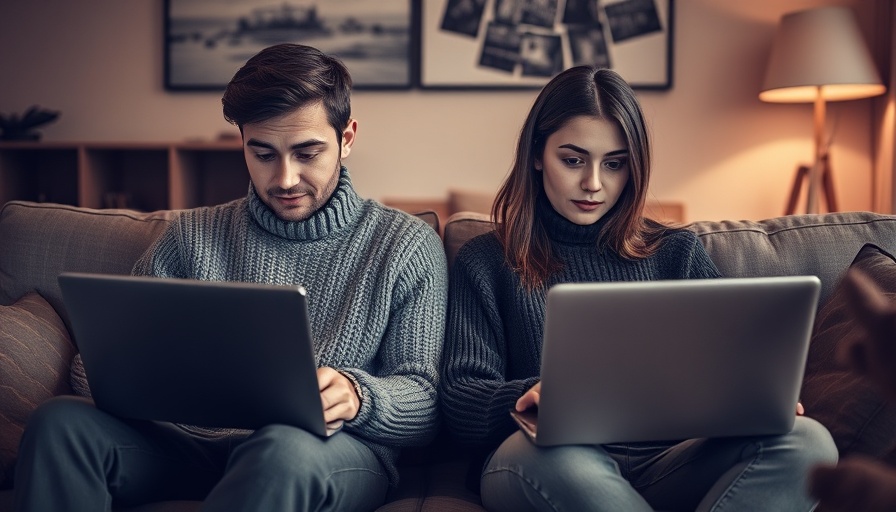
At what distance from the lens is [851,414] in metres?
1.18

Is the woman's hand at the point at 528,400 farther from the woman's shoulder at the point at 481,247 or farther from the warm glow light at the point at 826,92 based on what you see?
the warm glow light at the point at 826,92

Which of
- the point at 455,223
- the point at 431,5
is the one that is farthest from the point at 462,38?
the point at 455,223

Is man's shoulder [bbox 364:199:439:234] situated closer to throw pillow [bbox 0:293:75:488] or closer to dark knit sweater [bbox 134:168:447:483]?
dark knit sweater [bbox 134:168:447:483]

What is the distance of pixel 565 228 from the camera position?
4.77ft

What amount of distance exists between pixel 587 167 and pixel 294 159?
495 mm

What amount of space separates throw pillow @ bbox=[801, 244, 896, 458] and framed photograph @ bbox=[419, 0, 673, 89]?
193cm

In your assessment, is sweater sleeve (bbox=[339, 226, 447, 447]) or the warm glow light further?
the warm glow light

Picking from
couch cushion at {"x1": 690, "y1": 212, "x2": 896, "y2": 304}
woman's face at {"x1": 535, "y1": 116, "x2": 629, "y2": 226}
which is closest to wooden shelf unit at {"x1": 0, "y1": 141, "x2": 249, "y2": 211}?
woman's face at {"x1": 535, "y1": 116, "x2": 629, "y2": 226}

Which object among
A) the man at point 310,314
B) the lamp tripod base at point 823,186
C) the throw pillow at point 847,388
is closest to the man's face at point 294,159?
the man at point 310,314

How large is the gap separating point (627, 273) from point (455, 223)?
1.18 feet

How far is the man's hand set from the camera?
1.12 metres

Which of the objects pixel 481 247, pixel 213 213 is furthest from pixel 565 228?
pixel 213 213

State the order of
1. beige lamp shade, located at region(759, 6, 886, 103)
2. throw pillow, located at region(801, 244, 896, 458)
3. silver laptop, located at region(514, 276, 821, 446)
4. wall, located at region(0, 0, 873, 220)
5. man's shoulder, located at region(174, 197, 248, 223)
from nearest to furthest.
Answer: silver laptop, located at region(514, 276, 821, 446) → throw pillow, located at region(801, 244, 896, 458) → man's shoulder, located at region(174, 197, 248, 223) → beige lamp shade, located at region(759, 6, 886, 103) → wall, located at region(0, 0, 873, 220)

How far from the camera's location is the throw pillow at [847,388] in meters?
1.16
